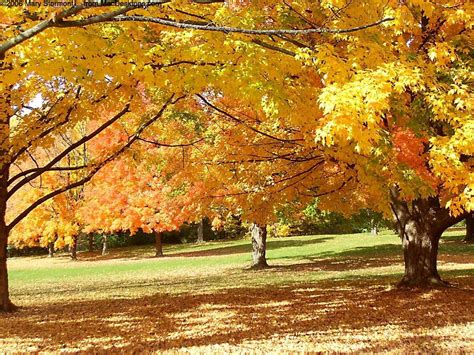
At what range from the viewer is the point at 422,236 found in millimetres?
12109

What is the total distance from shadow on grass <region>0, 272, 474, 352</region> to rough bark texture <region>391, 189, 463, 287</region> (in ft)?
1.97

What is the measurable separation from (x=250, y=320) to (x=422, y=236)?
5491mm

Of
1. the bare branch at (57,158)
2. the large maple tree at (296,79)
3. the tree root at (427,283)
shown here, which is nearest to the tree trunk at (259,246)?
the large maple tree at (296,79)

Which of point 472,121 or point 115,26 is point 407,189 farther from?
point 115,26

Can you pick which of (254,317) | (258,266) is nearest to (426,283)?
(254,317)

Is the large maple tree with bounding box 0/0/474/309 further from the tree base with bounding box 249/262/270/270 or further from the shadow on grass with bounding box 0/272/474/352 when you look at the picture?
the tree base with bounding box 249/262/270/270

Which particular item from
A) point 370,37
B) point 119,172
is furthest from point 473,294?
point 119,172

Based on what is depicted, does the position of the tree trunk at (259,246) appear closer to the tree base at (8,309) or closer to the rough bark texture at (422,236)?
the rough bark texture at (422,236)

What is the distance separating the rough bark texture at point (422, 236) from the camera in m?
12.1

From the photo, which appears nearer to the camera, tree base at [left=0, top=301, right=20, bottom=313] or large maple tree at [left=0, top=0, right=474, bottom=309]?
large maple tree at [left=0, top=0, right=474, bottom=309]

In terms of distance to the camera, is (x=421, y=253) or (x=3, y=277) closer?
(x=3, y=277)

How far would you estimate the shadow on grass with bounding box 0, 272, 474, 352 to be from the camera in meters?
7.08

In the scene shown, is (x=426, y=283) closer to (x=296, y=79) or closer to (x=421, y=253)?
(x=421, y=253)

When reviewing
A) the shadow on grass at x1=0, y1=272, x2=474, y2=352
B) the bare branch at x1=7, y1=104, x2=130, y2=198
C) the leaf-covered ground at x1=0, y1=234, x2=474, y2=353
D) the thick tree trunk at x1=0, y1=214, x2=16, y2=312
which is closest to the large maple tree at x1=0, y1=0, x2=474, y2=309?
the thick tree trunk at x1=0, y1=214, x2=16, y2=312
